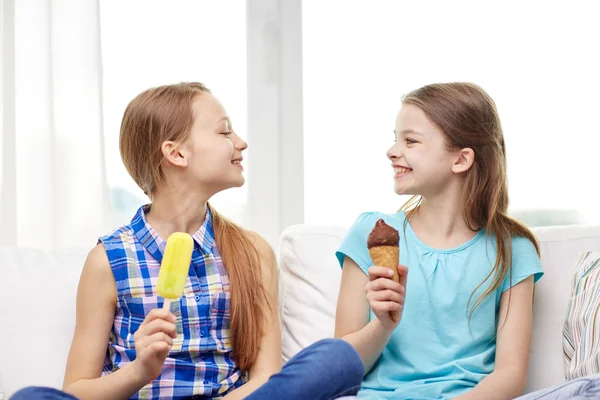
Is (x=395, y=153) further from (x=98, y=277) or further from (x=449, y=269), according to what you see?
(x=98, y=277)

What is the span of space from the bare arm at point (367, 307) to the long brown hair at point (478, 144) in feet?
1.23

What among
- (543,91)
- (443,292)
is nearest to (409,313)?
(443,292)

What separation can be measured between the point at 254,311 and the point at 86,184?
119cm

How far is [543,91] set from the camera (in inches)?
134

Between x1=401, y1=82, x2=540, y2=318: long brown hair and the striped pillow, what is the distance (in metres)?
0.15

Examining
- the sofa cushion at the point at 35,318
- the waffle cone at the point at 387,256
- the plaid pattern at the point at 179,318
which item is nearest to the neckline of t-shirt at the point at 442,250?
the waffle cone at the point at 387,256

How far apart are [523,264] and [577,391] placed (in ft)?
2.20

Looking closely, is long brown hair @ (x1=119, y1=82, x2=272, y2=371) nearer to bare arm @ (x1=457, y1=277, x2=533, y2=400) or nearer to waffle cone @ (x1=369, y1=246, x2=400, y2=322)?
waffle cone @ (x1=369, y1=246, x2=400, y2=322)

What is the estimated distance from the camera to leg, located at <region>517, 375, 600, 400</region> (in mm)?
1479

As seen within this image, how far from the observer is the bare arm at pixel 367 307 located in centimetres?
186

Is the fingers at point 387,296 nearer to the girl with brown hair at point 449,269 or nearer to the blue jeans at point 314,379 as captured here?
the girl with brown hair at point 449,269

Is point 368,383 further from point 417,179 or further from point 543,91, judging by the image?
Result: point 543,91

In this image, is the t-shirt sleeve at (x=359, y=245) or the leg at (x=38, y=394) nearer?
the leg at (x=38, y=394)

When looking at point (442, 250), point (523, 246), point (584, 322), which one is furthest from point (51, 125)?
point (584, 322)
